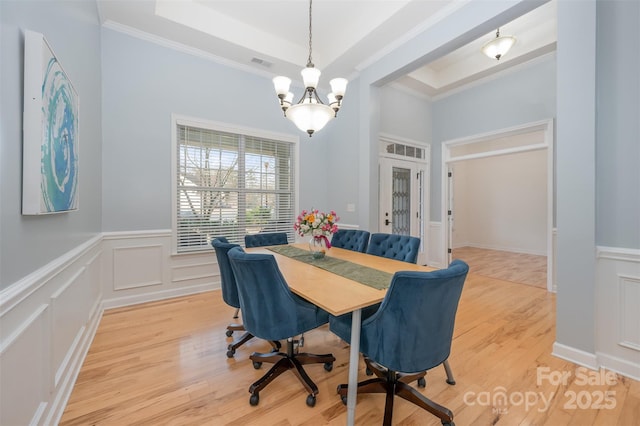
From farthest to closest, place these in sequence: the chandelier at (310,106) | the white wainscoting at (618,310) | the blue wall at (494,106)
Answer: the blue wall at (494,106), the chandelier at (310,106), the white wainscoting at (618,310)

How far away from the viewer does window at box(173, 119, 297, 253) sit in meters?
3.60

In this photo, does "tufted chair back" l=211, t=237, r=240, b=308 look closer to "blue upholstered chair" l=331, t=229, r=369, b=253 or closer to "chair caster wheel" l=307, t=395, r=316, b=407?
"chair caster wheel" l=307, t=395, r=316, b=407

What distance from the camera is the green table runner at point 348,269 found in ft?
5.82

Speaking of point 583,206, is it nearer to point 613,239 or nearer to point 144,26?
point 613,239

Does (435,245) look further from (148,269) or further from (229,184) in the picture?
(148,269)

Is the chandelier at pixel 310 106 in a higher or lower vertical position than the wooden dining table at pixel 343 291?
higher

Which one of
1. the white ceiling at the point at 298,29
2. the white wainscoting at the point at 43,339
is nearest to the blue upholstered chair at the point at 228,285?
the white wainscoting at the point at 43,339

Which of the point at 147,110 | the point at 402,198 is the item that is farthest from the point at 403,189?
the point at 147,110

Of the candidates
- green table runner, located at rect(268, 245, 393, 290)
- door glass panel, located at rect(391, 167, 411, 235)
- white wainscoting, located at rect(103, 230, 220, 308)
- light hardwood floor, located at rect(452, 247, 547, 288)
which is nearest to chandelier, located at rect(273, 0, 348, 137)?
green table runner, located at rect(268, 245, 393, 290)

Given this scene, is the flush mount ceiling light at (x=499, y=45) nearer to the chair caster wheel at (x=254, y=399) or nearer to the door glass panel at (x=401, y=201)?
the door glass panel at (x=401, y=201)

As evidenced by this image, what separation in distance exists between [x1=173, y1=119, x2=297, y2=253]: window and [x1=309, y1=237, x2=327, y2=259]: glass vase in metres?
1.86

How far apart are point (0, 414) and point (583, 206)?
3509 mm

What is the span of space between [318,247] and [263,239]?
3.43 feet

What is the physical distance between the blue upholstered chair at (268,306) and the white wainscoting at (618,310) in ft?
7.24
